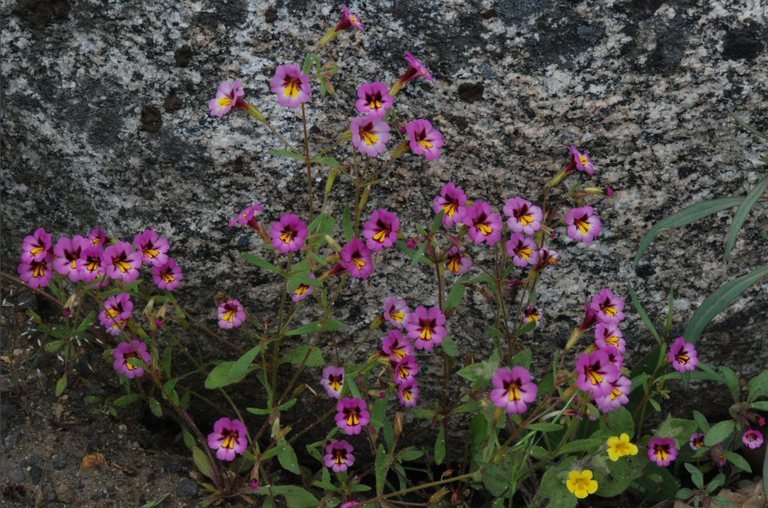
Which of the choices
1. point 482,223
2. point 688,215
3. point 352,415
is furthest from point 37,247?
point 688,215

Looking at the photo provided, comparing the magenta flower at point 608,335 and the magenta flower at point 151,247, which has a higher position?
the magenta flower at point 608,335

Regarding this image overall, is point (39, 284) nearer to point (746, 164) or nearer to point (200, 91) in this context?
point (200, 91)

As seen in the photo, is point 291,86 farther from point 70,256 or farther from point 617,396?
point 617,396

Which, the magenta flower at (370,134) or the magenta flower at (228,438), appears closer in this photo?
the magenta flower at (370,134)

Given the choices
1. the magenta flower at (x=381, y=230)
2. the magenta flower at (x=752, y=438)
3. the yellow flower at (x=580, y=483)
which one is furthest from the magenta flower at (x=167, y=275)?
the magenta flower at (x=752, y=438)

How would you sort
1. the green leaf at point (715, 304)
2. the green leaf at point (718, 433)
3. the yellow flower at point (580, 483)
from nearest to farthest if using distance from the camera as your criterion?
the yellow flower at point (580, 483) → the green leaf at point (715, 304) → the green leaf at point (718, 433)

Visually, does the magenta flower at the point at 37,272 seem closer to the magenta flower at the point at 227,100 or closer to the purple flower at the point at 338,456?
the magenta flower at the point at 227,100

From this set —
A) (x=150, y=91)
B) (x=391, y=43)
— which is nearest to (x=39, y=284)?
(x=150, y=91)

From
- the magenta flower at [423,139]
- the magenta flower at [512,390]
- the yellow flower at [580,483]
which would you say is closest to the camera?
the magenta flower at [512,390]
